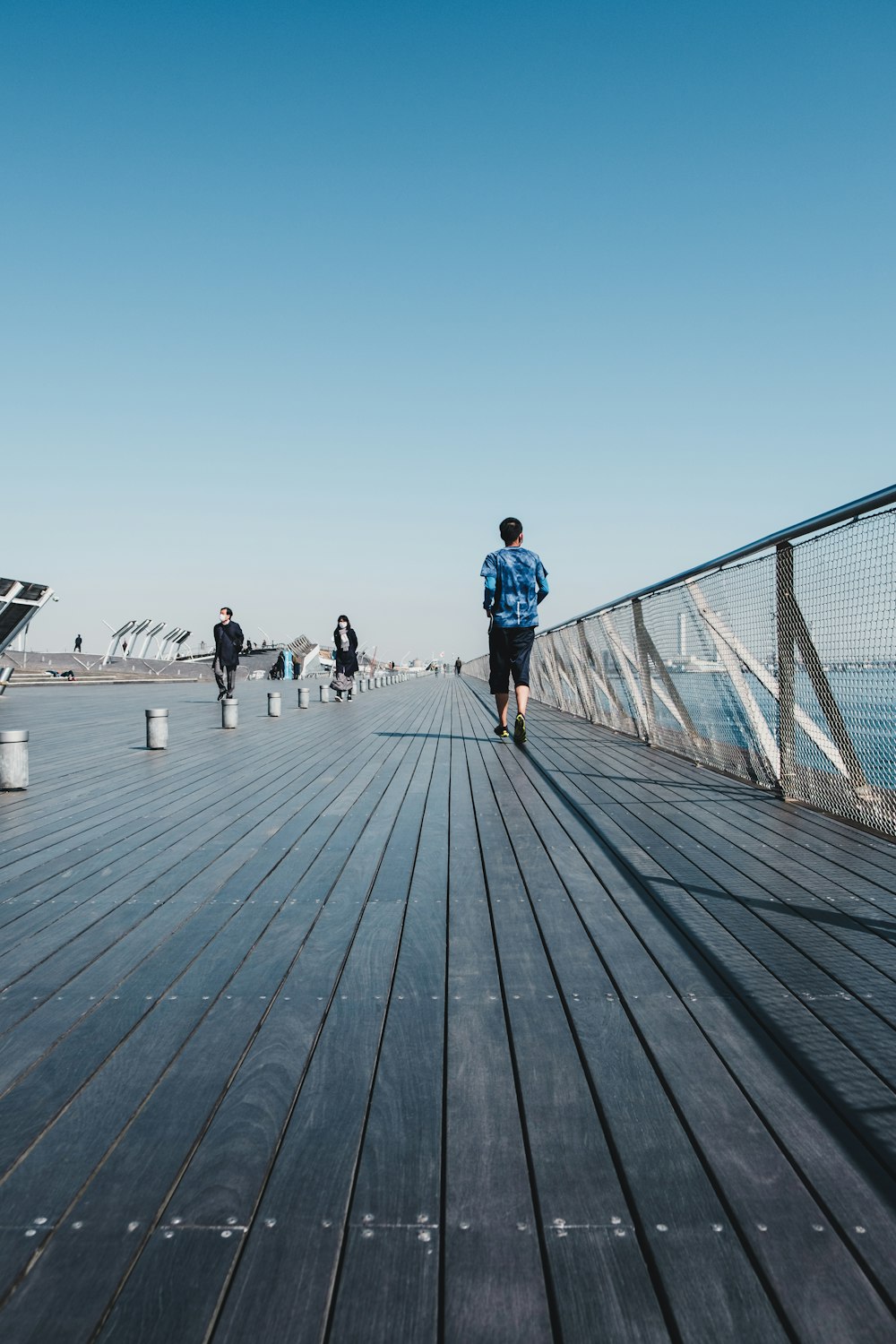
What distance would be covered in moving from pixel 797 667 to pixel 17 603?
13944 mm

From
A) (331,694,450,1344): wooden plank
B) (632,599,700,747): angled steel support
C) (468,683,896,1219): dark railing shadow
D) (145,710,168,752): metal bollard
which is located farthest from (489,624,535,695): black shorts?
(331,694,450,1344): wooden plank

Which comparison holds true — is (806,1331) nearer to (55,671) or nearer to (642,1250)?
(642,1250)

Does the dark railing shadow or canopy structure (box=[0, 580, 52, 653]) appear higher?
canopy structure (box=[0, 580, 52, 653])

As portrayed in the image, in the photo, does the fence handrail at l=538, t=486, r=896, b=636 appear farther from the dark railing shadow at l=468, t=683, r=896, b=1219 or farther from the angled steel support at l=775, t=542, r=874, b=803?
the dark railing shadow at l=468, t=683, r=896, b=1219

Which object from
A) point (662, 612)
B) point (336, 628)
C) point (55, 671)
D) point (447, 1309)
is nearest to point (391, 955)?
point (447, 1309)

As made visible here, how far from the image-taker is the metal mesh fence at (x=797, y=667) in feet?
14.2

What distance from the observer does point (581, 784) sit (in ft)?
20.5

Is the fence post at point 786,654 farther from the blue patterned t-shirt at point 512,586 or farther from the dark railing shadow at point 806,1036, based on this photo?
the blue patterned t-shirt at point 512,586

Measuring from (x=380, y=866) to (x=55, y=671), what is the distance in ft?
108

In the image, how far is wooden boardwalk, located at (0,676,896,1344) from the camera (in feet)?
4.26

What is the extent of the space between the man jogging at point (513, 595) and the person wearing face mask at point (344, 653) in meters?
9.47

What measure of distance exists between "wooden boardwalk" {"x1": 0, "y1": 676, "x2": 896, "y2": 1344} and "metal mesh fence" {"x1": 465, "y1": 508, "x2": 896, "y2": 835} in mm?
685

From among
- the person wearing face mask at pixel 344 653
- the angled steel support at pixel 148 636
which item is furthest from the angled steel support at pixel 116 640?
the person wearing face mask at pixel 344 653

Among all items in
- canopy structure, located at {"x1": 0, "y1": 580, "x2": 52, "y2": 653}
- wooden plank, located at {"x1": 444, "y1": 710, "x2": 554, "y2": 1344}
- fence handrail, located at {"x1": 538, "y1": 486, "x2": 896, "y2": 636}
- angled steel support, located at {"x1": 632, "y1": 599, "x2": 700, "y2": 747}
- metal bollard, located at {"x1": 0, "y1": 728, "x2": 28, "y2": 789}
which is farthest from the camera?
canopy structure, located at {"x1": 0, "y1": 580, "x2": 52, "y2": 653}
